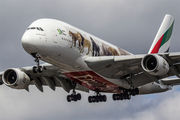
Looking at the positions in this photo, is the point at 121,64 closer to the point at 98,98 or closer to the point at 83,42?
the point at 83,42

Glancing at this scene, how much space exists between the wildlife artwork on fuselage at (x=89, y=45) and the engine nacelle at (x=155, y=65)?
14.6 feet

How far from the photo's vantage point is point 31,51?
20672 millimetres

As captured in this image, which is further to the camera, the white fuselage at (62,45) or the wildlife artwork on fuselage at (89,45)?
the wildlife artwork on fuselage at (89,45)

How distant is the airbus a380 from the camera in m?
21.3

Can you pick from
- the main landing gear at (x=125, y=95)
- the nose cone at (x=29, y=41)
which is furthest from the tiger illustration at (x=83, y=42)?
the main landing gear at (x=125, y=95)

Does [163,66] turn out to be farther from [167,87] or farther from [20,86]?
[20,86]

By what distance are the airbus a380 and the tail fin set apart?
5.55 meters

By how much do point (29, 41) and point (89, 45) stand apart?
601 centimetres

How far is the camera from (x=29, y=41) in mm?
20125

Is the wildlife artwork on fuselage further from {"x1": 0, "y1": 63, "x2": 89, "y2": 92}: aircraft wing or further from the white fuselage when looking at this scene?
{"x1": 0, "y1": 63, "x2": 89, "y2": 92}: aircraft wing

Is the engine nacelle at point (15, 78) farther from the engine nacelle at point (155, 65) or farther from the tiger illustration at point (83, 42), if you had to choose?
the engine nacelle at point (155, 65)

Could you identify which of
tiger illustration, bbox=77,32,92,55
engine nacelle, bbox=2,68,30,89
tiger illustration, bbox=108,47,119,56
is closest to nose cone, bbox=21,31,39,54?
tiger illustration, bbox=77,32,92,55

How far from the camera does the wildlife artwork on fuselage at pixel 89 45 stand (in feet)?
75.2

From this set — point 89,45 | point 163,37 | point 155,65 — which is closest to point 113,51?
point 89,45
